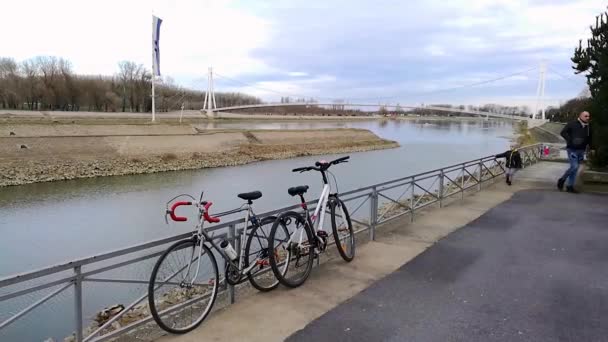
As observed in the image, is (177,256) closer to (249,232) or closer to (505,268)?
(249,232)

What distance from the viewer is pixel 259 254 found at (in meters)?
4.38

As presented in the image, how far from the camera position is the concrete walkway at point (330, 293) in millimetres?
3625

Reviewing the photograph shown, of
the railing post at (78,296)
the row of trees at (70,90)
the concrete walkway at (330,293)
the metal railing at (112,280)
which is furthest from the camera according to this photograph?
the row of trees at (70,90)

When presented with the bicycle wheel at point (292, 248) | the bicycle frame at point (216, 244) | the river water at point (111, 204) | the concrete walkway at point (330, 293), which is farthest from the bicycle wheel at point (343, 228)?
the river water at point (111, 204)

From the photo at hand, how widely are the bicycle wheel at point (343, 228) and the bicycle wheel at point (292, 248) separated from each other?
54 centimetres

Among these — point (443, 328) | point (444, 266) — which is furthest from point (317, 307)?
point (444, 266)

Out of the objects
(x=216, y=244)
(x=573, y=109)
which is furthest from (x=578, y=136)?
(x=573, y=109)

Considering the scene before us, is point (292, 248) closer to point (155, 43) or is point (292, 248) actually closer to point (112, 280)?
point (112, 280)

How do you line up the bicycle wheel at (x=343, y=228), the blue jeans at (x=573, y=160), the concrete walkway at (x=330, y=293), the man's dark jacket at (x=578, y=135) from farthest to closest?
the blue jeans at (x=573, y=160) < the man's dark jacket at (x=578, y=135) < the bicycle wheel at (x=343, y=228) < the concrete walkway at (x=330, y=293)

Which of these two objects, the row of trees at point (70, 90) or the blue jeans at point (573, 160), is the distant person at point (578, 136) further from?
the row of trees at point (70, 90)

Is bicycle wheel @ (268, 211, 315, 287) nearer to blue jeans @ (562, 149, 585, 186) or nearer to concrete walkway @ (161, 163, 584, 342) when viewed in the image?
concrete walkway @ (161, 163, 584, 342)

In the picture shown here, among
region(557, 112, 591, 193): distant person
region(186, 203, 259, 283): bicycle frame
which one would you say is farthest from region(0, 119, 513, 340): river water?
region(557, 112, 591, 193): distant person

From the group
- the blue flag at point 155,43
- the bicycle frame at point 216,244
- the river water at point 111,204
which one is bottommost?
the river water at point 111,204

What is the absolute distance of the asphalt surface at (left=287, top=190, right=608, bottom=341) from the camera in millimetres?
3598
